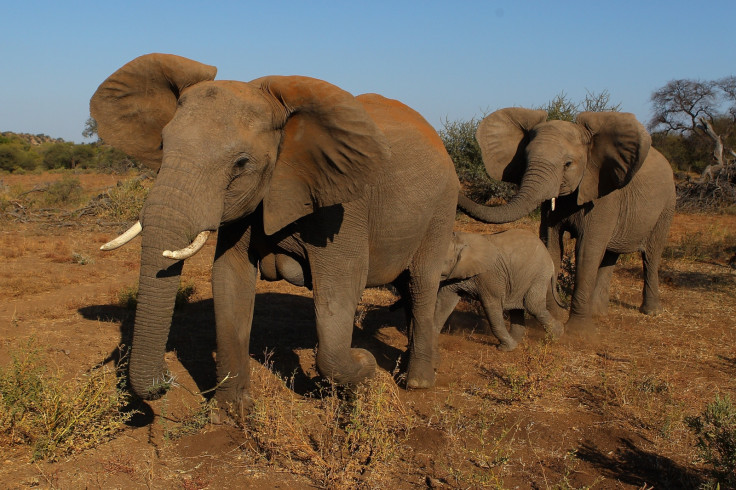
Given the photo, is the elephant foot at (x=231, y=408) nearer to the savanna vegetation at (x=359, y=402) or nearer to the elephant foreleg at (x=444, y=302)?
the savanna vegetation at (x=359, y=402)

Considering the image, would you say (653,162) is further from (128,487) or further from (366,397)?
(128,487)

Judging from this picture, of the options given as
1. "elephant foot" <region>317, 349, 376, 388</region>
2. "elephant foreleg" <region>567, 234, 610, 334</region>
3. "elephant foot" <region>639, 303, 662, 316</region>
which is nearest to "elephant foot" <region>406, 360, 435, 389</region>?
"elephant foot" <region>317, 349, 376, 388</region>

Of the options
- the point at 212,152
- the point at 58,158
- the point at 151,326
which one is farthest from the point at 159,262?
the point at 58,158

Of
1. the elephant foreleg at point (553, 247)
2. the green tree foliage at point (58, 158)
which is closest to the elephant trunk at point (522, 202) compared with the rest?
the elephant foreleg at point (553, 247)

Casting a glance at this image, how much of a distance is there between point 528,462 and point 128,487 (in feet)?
7.77

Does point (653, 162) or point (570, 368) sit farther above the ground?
point (653, 162)

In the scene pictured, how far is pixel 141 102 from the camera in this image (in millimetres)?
4438

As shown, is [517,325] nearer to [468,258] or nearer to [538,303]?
[538,303]

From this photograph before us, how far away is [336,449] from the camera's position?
161 inches

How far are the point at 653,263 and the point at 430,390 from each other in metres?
4.64

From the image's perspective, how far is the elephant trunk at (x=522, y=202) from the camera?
6637 mm

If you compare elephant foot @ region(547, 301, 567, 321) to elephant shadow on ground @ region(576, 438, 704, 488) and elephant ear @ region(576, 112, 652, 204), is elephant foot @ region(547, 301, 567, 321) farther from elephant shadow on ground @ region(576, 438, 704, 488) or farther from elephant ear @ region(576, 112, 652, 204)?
elephant shadow on ground @ region(576, 438, 704, 488)

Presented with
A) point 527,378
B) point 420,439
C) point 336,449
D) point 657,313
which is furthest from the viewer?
point 657,313

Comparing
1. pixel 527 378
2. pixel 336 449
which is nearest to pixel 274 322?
pixel 527 378
